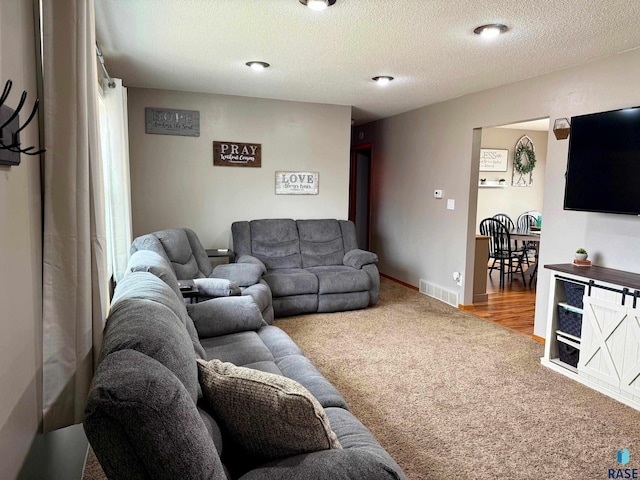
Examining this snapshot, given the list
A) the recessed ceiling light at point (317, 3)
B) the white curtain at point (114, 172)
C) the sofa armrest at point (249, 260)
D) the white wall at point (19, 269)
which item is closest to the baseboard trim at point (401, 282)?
the sofa armrest at point (249, 260)

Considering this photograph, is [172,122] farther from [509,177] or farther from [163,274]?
[509,177]

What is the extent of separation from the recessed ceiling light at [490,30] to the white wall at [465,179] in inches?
44.6

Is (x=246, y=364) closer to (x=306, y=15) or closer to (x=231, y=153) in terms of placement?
(x=306, y=15)

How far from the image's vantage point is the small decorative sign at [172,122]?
4840 millimetres

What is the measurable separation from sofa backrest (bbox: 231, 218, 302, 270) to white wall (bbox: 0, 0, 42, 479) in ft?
11.9

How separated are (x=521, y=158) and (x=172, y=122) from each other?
20.1 feet

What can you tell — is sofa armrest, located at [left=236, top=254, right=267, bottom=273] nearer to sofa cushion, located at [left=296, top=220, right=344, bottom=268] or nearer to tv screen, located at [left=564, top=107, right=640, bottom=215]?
sofa cushion, located at [left=296, top=220, right=344, bottom=268]

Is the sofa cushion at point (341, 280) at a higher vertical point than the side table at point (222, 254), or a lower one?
lower

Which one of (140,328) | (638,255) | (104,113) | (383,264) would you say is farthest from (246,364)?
(383,264)

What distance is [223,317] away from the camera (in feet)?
9.04

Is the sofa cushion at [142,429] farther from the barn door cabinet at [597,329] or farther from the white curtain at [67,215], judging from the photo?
the barn door cabinet at [597,329]

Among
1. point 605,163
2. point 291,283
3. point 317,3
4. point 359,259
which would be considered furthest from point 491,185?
point 317,3

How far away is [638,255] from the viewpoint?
313cm

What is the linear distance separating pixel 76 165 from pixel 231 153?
3.81 metres
